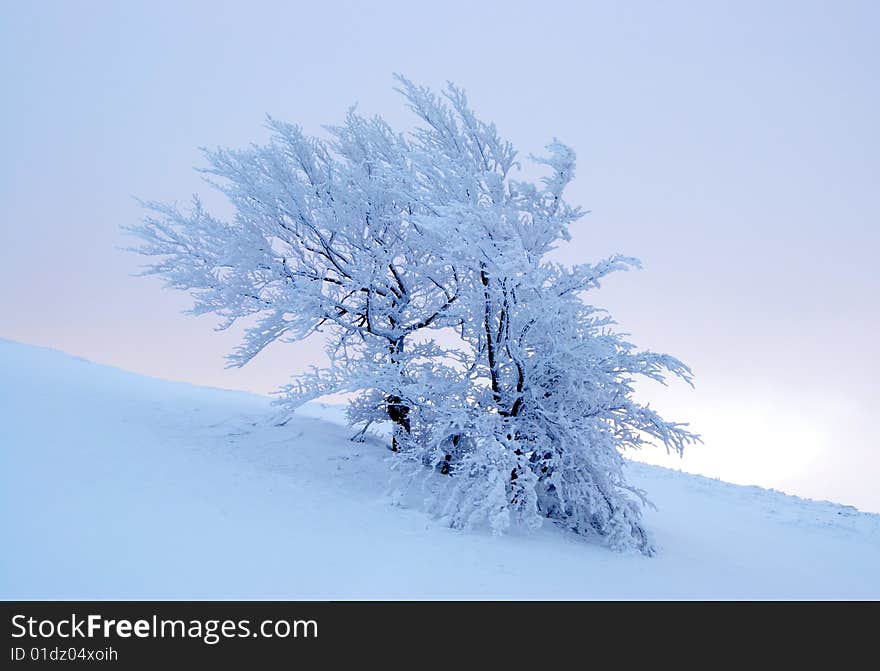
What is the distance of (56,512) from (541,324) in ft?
18.5

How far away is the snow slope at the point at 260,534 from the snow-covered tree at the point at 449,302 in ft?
2.60

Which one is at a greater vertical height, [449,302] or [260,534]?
[449,302]

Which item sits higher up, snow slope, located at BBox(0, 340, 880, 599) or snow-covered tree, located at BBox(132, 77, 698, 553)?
snow-covered tree, located at BBox(132, 77, 698, 553)

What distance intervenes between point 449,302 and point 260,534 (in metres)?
5.39

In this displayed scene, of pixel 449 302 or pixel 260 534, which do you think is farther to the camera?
pixel 449 302

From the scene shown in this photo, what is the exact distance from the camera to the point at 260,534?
5.69 metres

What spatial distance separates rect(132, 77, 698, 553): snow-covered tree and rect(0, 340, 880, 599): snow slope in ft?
2.60

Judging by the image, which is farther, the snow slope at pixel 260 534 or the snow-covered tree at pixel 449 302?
the snow-covered tree at pixel 449 302

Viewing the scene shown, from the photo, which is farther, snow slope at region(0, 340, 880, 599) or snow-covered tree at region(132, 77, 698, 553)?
snow-covered tree at region(132, 77, 698, 553)

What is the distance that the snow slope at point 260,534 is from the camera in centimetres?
471

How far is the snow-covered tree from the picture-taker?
7.53m

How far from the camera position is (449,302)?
33.2ft
